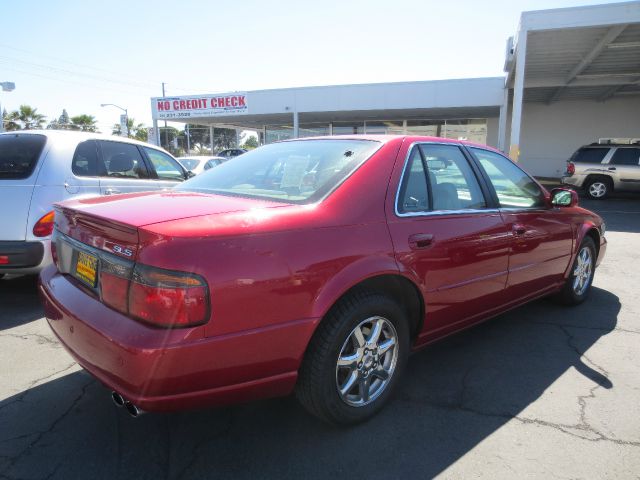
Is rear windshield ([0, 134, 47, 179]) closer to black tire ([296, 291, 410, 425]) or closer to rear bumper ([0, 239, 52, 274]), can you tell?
rear bumper ([0, 239, 52, 274])

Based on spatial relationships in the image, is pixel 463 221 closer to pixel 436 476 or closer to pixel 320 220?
pixel 320 220

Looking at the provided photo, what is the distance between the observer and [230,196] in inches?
101

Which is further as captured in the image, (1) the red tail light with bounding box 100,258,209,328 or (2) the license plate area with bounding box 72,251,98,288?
(2) the license plate area with bounding box 72,251,98,288

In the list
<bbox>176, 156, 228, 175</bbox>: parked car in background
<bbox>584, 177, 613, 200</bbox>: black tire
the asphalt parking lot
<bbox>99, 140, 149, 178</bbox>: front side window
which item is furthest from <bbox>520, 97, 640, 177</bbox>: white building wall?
the asphalt parking lot

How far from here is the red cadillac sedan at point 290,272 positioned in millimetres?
1837

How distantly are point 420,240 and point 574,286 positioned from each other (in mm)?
2707

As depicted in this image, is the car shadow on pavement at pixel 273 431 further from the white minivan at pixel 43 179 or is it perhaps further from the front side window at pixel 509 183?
the white minivan at pixel 43 179

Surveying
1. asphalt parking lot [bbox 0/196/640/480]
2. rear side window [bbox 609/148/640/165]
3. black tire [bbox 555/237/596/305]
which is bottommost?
asphalt parking lot [bbox 0/196/640/480]

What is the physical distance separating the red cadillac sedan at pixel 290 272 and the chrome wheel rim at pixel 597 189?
13719 millimetres

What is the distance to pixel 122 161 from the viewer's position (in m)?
5.46

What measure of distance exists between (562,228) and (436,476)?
8.92 ft

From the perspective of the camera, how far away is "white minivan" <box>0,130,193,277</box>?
4.07 meters

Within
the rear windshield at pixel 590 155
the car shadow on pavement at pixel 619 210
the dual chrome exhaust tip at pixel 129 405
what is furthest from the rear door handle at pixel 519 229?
the rear windshield at pixel 590 155

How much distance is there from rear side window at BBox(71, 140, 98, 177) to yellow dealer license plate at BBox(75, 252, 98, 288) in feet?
9.00
